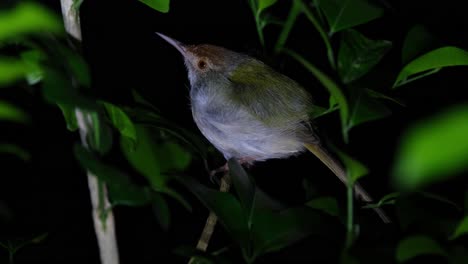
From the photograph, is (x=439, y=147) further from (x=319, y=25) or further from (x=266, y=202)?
(x=266, y=202)

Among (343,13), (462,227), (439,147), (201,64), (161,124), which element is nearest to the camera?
(439,147)

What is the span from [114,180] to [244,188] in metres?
0.20

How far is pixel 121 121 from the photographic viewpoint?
771 mm

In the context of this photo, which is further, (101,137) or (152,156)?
(152,156)

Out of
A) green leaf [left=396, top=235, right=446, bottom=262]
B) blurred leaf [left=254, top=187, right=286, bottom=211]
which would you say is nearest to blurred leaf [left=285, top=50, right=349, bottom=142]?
green leaf [left=396, top=235, right=446, bottom=262]

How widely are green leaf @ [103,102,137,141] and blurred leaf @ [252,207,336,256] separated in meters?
0.19

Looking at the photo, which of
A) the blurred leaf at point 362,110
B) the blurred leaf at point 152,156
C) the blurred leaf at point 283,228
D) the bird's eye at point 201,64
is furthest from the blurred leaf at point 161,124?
the bird's eye at point 201,64

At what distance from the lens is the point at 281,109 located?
1391mm

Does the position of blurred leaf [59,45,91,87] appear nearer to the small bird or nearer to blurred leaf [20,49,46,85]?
blurred leaf [20,49,46,85]

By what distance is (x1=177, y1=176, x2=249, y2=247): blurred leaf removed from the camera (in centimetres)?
72

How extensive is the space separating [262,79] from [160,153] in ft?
1.84

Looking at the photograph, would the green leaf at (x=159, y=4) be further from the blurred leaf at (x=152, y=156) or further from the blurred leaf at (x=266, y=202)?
the blurred leaf at (x=266, y=202)

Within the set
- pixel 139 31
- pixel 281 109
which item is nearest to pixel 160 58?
pixel 139 31

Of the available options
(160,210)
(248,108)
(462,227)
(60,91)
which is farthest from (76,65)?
(248,108)
